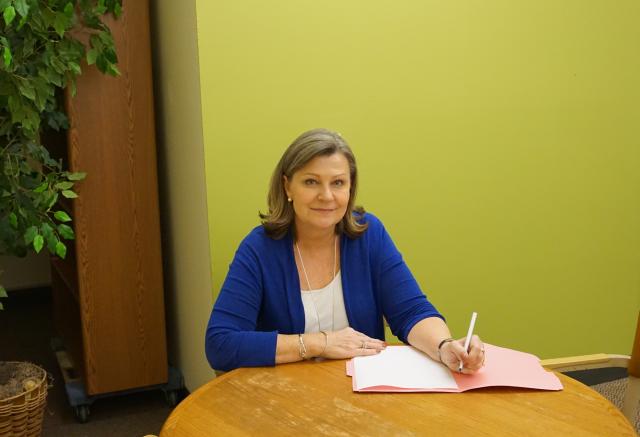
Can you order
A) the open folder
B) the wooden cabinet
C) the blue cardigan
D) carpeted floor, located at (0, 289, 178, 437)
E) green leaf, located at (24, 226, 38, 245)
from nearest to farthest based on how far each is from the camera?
the open folder, the blue cardigan, green leaf, located at (24, 226, 38, 245), the wooden cabinet, carpeted floor, located at (0, 289, 178, 437)

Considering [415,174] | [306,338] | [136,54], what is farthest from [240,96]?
[306,338]

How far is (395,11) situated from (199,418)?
6.04ft

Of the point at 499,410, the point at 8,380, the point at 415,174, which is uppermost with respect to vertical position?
A: the point at 415,174

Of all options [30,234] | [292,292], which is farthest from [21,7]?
[292,292]

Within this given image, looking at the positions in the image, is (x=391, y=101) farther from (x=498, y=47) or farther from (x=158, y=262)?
(x=158, y=262)

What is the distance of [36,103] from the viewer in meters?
2.38

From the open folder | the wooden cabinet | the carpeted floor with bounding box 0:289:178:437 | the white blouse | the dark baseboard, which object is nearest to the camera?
the open folder

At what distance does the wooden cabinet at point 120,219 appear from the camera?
2732 millimetres

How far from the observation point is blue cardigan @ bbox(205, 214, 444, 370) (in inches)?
73.9

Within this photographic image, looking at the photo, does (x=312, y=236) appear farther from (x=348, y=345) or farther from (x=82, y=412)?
(x=82, y=412)

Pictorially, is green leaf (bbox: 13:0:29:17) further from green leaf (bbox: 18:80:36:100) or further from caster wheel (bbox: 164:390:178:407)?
caster wheel (bbox: 164:390:178:407)

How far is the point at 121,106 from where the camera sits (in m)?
2.77

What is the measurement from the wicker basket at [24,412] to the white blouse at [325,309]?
1.24 metres

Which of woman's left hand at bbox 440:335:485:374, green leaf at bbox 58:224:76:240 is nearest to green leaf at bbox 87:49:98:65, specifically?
green leaf at bbox 58:224:76:240
